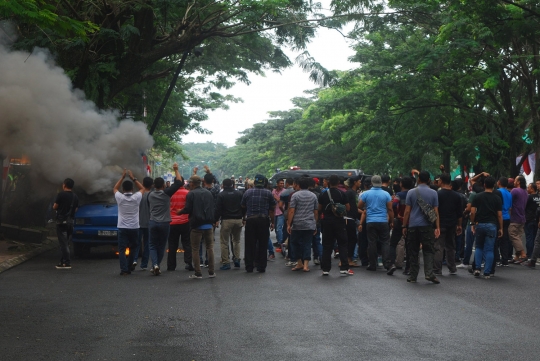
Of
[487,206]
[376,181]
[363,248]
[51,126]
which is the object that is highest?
[51,126]

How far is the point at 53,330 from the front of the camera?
8047 millimetres

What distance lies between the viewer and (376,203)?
13734 mm

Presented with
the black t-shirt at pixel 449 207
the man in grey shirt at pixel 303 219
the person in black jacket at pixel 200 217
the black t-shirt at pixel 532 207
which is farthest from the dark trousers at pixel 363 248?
the black t-shirt at pixel 532 207

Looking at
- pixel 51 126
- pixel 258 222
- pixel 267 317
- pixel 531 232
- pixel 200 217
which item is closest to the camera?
pixel 267 317

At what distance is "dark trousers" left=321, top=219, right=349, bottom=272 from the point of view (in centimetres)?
1326

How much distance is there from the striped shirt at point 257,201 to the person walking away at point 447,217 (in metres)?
2.93

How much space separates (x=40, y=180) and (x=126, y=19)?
4774 millimetres

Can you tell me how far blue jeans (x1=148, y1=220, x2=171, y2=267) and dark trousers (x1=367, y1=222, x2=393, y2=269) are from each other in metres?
3.55

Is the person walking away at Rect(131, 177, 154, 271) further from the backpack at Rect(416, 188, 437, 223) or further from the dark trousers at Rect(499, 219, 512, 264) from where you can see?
the dark trousers at Rect(499, 219, 512, 264)

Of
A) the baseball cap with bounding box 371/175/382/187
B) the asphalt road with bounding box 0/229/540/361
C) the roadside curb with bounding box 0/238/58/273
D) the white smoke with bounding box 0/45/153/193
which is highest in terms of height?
the white smoke with bounding box 0/45/153/193

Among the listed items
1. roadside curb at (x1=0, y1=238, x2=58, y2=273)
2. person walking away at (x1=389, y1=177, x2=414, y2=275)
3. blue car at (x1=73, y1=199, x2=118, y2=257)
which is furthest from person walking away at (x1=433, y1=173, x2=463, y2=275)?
roadside curb at (x1=0, y1=238, x2=58, y2=273)

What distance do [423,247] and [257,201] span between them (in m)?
3.12

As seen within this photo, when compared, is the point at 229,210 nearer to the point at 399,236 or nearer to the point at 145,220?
the point at 145,220

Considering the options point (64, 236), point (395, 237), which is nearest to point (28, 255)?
point (64, 236)
